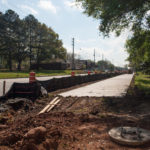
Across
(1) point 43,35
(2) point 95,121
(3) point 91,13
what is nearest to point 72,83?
(3) point 91,13

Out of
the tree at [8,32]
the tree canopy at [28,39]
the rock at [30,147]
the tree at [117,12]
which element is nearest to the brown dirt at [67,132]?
the rock at [30,147]

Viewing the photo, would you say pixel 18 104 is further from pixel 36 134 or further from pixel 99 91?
pixel 99 91

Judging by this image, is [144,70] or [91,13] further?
[144,70]

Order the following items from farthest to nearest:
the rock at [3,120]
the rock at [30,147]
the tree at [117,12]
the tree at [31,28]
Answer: the tree at [31,28] < the tree at [117,12] < the rock at [3,120] < the rock at [30,147]

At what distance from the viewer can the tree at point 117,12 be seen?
9.15m

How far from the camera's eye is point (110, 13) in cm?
951

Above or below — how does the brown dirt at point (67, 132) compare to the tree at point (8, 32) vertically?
below

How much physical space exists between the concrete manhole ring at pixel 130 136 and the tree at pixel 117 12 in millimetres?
7370

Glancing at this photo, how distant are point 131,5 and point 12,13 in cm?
5120

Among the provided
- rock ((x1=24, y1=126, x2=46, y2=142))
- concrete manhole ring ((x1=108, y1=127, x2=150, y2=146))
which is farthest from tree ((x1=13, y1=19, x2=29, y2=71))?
concrete manhole ring ((x1=108, y1=127, x2=150, y2=146))

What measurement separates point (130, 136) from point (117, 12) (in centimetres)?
775

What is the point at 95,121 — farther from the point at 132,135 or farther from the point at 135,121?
the point at 132,135

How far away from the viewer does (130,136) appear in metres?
3.44

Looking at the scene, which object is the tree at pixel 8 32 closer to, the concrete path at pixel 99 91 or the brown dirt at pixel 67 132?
the concrete path at pixel 99 91
